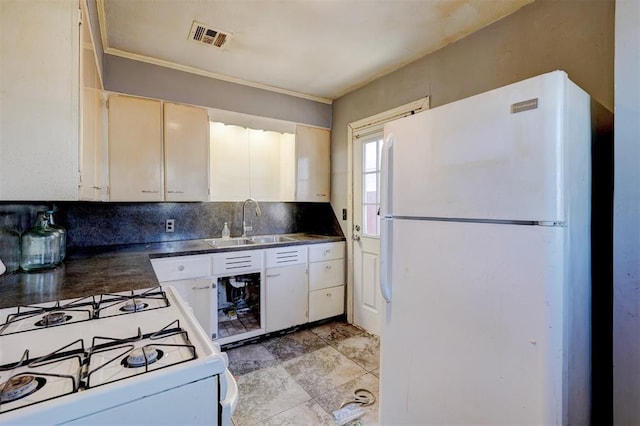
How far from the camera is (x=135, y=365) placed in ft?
2.19

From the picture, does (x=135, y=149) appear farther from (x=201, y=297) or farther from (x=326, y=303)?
(x=326, y=303)

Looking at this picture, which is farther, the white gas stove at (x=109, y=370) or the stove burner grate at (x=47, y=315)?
the stove burner grate at (x=47, y=315)

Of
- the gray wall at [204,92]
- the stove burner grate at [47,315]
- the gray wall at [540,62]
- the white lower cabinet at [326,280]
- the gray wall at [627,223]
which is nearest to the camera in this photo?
the stove burner grate at [47,315]

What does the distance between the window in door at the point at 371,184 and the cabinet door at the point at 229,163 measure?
46.6 inches

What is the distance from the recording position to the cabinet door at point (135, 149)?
227 centimetres

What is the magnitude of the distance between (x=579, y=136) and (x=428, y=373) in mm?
1074

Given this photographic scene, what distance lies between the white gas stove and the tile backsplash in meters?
1.14

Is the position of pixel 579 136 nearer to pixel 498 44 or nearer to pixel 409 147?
pixel 409 147

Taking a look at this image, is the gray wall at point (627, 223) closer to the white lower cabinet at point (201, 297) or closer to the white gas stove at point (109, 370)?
the white gas stove at point (109, 370)

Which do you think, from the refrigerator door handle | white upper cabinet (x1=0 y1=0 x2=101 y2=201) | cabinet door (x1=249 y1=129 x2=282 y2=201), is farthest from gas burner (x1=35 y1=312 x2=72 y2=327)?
cabinet door (x1=249 y1=129 x2=282 y2=201)

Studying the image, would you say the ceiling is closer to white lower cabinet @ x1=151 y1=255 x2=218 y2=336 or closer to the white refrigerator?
the white refrigerator

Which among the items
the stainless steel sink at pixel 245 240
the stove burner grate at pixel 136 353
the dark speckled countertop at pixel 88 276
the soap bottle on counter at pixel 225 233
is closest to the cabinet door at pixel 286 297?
the stainless steel sink at pixel 245 240

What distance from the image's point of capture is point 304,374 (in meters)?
2.13

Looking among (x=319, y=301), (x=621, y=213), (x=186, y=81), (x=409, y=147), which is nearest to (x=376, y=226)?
(x=319, y=301)
